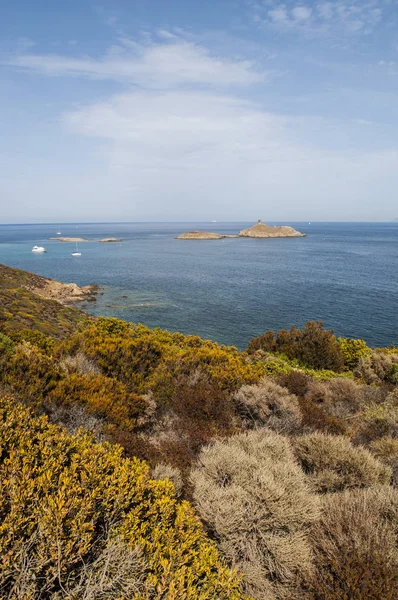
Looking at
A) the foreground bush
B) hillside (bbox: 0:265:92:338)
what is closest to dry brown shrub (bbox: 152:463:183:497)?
the foreground bush

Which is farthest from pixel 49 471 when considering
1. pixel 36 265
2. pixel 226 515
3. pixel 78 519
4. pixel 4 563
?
pixel 36 265

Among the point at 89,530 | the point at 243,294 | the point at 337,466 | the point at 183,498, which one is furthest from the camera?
the point at 243,294

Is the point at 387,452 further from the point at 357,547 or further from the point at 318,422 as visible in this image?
the point at 357,547

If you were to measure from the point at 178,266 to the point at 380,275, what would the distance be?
46619 mm

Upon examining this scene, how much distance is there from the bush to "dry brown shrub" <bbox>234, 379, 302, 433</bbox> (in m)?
3.64

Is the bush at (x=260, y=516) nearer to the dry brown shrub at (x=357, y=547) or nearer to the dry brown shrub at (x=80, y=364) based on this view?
the dry brown shrub at (x=357, y=547)

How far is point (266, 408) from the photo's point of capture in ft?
33.6

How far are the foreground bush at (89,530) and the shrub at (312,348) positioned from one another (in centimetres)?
1854

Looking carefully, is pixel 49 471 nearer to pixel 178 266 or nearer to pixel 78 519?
pixel 78 519

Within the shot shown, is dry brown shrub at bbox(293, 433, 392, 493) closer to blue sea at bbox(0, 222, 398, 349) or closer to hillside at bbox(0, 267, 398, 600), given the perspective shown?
hillside at bbox(0, 267, 398, 600)

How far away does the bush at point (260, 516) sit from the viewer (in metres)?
4.78

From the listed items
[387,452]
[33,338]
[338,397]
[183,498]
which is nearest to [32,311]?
[33,338]

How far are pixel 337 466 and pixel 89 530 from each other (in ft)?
17.4

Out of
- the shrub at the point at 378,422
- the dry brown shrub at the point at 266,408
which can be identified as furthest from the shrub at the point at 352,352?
the dry brown shrub at the point at 266,408
